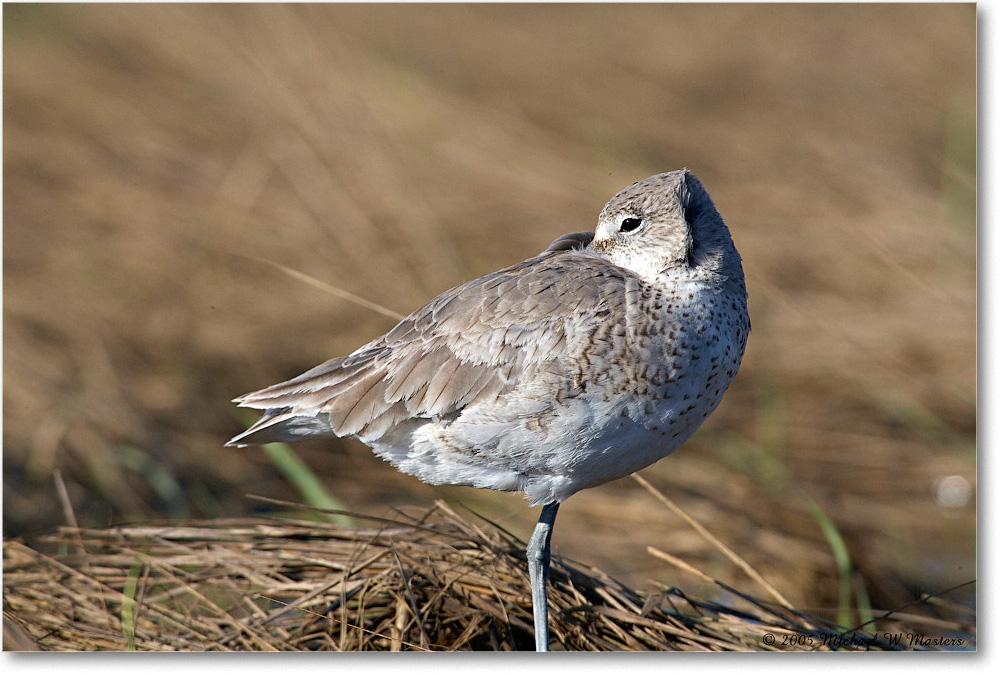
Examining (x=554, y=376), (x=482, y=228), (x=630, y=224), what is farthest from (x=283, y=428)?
(x=482, y=228)

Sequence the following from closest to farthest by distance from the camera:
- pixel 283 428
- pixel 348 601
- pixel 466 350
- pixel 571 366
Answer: pixel 571 366
pixel 466 350
pixel 283 428
pixel 348 601

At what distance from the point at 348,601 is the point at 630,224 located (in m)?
1.35

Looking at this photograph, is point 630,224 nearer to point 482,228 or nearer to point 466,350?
point 466,350

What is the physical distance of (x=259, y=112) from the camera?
5.71 m

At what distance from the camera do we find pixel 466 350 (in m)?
2.47

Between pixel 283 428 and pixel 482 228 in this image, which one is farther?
pixel 482 228

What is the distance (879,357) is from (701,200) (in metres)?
2.62

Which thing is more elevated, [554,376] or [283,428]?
[554,376]

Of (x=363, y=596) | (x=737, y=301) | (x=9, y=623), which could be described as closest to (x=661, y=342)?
(x=737, y=301)

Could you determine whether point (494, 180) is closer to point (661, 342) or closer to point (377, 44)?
point (377, 44)

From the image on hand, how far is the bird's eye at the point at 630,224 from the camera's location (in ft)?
8.11

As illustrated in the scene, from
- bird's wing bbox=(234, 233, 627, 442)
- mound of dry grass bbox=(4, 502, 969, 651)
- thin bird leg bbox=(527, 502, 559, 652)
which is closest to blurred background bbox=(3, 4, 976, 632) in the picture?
mound of dry grass bbox=(4, 502, 969, 651)

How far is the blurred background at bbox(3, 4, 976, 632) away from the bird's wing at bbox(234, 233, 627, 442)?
1828 mm

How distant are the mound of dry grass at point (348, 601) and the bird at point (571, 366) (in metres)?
0.52
